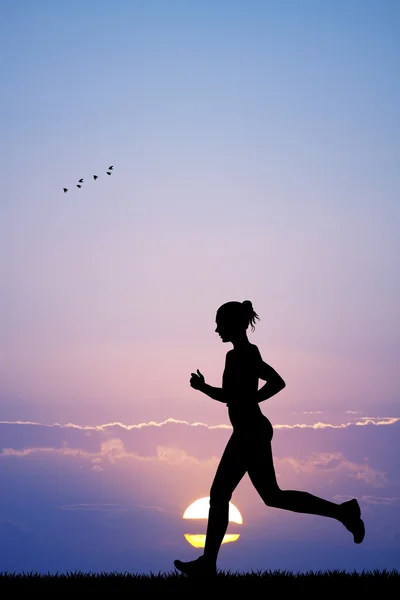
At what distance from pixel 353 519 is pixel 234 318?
2.63 meters

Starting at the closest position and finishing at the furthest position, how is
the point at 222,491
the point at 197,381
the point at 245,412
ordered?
the point at 197,381, the point at 245,412, the point at 222,491

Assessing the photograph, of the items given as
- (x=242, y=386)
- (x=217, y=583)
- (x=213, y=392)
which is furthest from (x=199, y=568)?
(x=242, y=386)

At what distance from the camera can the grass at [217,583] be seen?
9234 mm

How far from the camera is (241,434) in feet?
30.1

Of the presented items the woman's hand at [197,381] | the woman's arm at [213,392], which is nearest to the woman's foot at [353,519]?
the woman's arm at [213,392]

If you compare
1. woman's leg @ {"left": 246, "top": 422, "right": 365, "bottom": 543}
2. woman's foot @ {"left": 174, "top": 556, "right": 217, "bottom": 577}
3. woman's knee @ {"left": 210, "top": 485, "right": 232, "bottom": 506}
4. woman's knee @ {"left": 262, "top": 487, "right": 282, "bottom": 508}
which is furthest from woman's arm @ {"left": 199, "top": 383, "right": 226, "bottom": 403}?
woman's foot @ {"left": 174, "top": 556, "right": 217, "bottom": 577}

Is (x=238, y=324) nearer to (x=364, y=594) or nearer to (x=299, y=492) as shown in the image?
(x=299, y=492)

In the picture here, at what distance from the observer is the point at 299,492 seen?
9.34 m

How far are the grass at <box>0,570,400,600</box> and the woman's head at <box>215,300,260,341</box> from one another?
2.65 metres

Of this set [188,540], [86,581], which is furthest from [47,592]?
[188,540]

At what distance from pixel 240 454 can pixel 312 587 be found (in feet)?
5.61

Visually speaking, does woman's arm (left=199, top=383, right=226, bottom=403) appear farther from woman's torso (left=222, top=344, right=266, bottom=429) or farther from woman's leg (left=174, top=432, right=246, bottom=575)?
woman's leg (left=174, top=432, right=246, bottom=575)

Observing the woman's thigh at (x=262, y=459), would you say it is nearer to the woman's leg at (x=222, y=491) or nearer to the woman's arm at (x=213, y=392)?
the woman's leg at (x=222, y=491)

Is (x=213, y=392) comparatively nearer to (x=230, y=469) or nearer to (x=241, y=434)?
(x=241, y=434)
